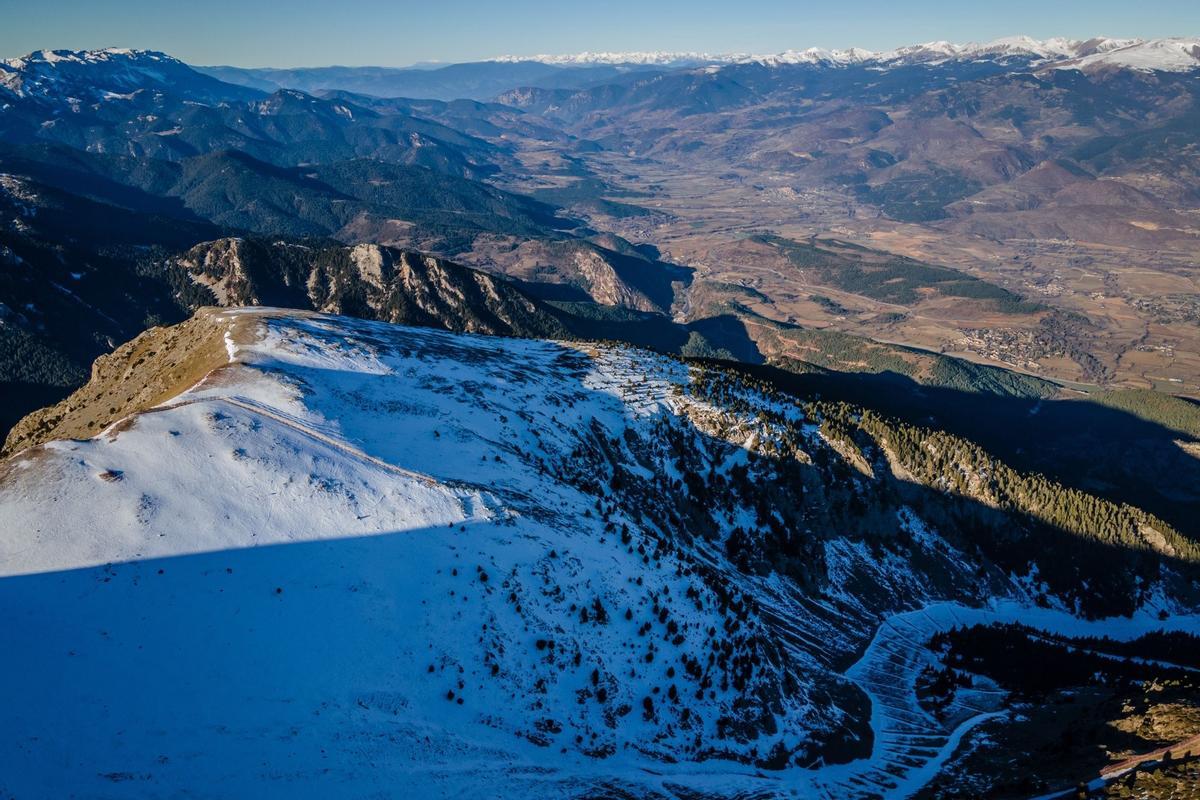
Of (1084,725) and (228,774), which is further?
(1084,725)

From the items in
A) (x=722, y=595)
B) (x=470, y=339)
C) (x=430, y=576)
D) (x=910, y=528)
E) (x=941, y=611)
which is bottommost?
(x=941, y=611)

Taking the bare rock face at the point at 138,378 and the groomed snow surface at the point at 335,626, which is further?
the bare rock face at the point at 138,378

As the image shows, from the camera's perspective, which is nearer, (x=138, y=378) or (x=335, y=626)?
A: (x=335, y=626)

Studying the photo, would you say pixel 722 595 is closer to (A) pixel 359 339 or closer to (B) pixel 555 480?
(B) pixel 555 480

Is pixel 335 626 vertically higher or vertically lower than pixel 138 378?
lower

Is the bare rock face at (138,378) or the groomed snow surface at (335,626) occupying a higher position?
the bare rock face at (138,378)

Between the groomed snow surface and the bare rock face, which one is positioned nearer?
the groomed snow surface

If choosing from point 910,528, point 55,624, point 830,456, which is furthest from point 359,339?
point 910,528

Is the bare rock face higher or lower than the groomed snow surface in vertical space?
higher
